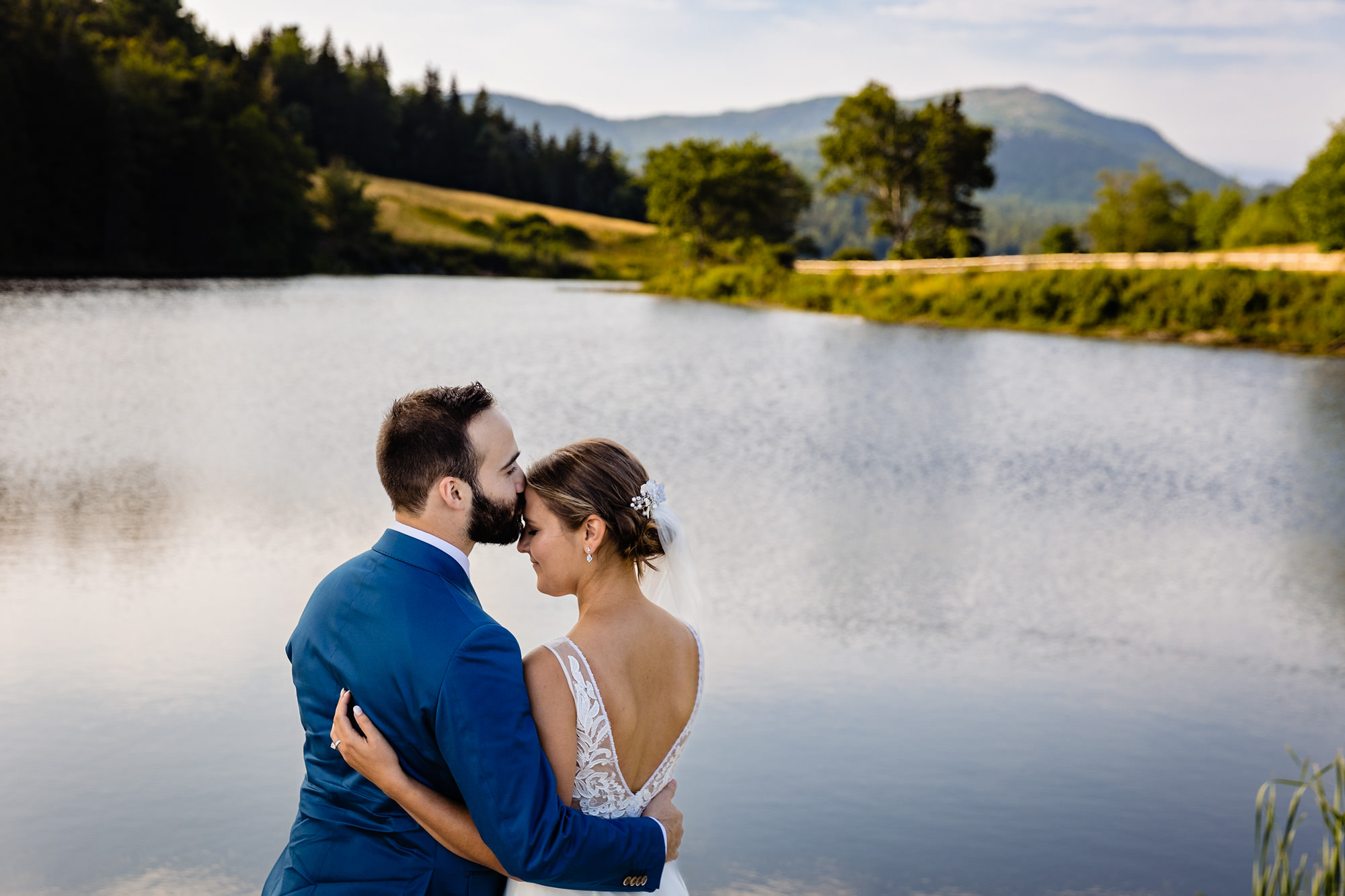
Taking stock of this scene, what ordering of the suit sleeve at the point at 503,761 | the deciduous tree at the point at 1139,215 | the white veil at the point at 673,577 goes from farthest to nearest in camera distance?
the deciduous tree at the point at 1139,215, the white veil at the point at 673,577, the suit sleeve at the point at 503,761

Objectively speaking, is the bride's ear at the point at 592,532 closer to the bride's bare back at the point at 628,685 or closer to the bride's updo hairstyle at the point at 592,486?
the bride's updo hairstyle at the point at 592,486

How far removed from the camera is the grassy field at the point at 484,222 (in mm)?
80312

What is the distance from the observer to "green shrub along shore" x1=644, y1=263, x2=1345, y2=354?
97.1ft

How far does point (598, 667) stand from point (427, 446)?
0.55 metres

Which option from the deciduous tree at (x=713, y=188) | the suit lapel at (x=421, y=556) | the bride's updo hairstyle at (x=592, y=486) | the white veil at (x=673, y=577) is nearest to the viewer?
the suit lapel at (x=421, y=556)

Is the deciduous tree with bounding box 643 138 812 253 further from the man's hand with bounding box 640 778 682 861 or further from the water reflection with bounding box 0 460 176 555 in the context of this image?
the man's hand with bounding box 640 778 682 861

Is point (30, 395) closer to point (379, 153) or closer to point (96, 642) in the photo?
point (96, 642)

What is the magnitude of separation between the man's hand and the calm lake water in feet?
7.93

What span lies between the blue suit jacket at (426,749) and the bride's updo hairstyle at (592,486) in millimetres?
245

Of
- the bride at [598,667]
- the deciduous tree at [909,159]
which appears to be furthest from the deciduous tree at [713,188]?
the bride at [598,667]

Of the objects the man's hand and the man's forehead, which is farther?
the man's hand

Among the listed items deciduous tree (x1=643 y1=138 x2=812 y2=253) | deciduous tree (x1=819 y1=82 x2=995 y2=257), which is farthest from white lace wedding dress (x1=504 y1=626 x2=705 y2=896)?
deciduous tree (x1=643 y1=138 x2=812 y2=253)

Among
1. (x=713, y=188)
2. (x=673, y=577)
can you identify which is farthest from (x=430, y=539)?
(x=713, y=188)

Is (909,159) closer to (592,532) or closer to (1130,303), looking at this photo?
(1130,303)
